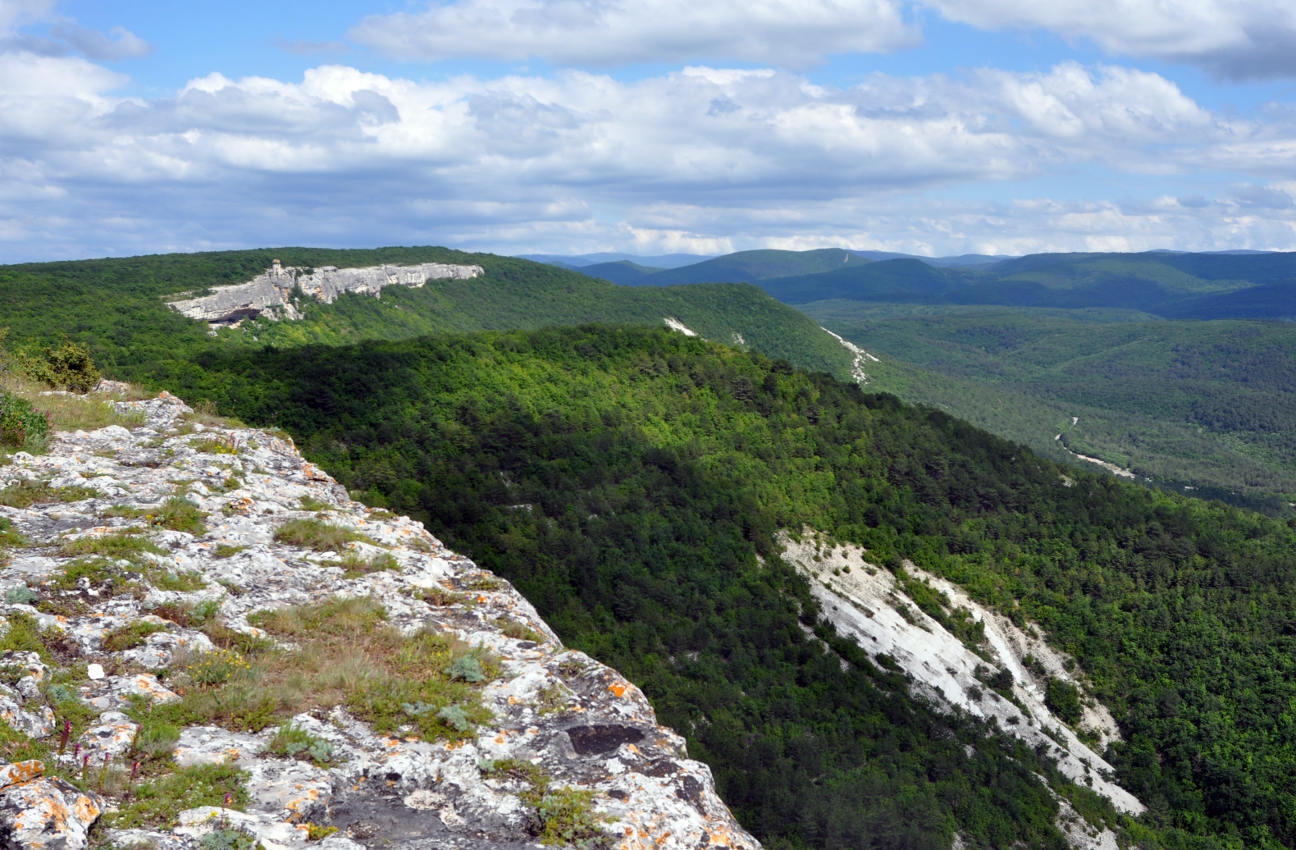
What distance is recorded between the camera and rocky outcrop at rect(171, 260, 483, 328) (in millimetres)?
108812

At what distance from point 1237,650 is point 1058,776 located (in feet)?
97.3

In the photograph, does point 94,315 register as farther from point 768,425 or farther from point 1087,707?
point 1087,707

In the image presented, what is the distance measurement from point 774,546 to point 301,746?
63035mm

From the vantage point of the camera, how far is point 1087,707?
235 ft

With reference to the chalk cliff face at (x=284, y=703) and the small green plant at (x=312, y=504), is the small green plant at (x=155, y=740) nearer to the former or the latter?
the chalk cliff face at (x=284, y=703)

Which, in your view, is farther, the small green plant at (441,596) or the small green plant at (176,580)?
the small green plant at (441,596)

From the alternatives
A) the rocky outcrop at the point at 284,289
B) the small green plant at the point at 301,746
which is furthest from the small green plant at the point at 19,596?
the rocky outcrop at the point at 284,289

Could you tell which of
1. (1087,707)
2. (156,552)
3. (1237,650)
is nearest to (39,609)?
(156,552)

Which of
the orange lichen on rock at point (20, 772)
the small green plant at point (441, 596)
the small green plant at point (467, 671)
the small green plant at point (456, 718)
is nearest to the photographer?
the orange lichen on rock at point (20, 772)

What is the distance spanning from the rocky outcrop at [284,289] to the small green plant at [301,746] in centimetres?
11007

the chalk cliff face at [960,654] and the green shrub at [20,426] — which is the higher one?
the green shrub at [20,426]

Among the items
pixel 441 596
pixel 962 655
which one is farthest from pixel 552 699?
pixel 962 655

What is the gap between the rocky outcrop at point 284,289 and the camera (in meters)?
109

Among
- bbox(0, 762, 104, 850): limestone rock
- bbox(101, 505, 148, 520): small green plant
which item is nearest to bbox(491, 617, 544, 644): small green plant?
bbox(0, 762, 104, 850): limestone rock
